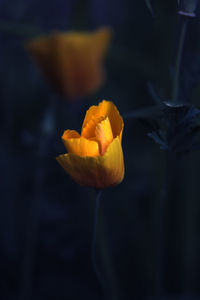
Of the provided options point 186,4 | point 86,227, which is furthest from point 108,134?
point 86,227

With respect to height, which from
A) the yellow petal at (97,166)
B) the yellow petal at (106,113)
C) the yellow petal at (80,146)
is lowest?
the yellow petal at (97,166)

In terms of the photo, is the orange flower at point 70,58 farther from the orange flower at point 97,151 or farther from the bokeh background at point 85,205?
the orange flower at point 97,151

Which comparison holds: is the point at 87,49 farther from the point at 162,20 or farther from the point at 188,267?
the point at 188,267

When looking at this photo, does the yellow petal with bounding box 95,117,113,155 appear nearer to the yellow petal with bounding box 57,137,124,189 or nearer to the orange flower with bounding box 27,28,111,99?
the yellow petal with bounding box 57,137,124,189

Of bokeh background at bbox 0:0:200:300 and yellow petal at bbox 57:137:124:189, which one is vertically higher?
yellow petal at bbox 57:137:124:189

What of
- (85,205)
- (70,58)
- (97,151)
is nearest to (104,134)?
(97,151)

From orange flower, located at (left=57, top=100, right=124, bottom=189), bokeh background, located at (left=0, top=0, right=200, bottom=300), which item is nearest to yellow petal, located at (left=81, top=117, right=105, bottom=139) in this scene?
orange flower, located at (left=57, top=100, right=124, bottom=189)

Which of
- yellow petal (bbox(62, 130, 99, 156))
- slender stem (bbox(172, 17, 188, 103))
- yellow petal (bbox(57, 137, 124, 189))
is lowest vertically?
yellow petal (bbox(57, 137, 124, 189))

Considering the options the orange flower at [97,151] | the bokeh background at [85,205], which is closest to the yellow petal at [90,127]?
the orange flower at [97,151]
